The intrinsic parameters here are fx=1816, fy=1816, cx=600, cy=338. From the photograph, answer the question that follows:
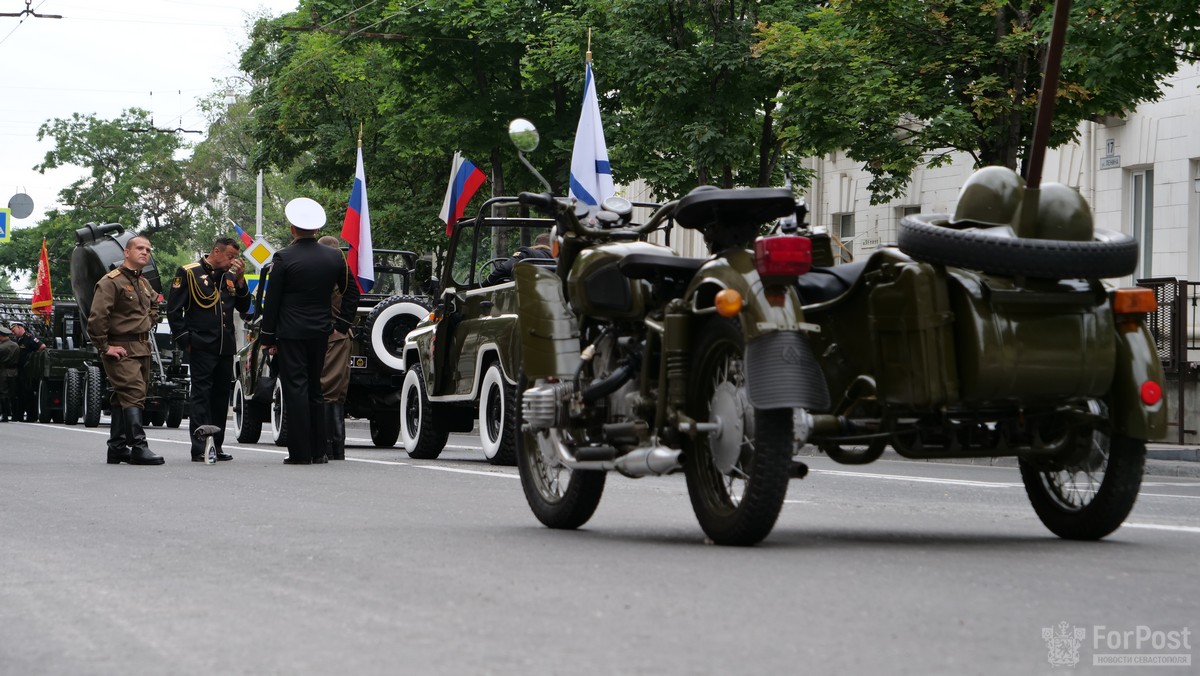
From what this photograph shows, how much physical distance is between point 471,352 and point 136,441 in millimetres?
2858

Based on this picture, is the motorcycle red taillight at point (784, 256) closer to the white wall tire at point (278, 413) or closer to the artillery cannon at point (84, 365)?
the white wall tire at point (278, 413)

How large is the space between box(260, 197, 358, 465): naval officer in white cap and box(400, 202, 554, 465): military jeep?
1.19 meters

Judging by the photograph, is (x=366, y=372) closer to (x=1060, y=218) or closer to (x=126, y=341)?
(x=126, y=341)

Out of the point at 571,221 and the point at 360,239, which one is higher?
the point at 360,239

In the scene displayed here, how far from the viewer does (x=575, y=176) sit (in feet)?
79.7

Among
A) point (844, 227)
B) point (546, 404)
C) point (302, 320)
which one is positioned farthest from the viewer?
point (844, 227)

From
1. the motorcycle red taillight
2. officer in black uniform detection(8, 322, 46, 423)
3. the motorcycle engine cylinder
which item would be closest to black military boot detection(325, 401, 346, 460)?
the motorcycle engine cylinder

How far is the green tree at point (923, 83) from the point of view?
22.7 meters

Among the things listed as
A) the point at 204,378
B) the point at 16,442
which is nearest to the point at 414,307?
the point at 204,378

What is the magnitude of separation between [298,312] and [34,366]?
19681mm

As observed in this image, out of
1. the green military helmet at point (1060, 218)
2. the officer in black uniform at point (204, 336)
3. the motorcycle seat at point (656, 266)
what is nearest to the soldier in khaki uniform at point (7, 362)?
the officer in black uniform at point (204, 336)

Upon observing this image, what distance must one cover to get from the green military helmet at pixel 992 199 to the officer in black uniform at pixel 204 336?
9.26 metres

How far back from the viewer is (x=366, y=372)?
63.4ft
